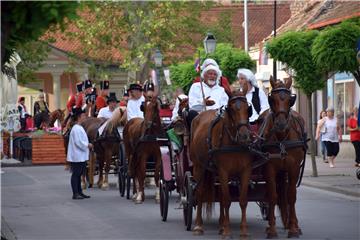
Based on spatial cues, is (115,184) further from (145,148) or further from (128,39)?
(128,39)

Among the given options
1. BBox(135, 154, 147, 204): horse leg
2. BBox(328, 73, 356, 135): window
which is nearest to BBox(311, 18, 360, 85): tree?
BBox(135, 154, 147, 204): horse leg

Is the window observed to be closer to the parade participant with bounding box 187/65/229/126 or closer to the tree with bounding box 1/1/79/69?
the parade participant with bounding box 187/65/229/126

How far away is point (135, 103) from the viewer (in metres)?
21.7

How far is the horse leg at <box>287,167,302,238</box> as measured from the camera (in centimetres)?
1390

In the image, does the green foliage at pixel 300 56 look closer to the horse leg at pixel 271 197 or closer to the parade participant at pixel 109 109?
the parade participant at pixel 109 109

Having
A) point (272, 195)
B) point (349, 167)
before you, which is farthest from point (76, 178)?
point (349, 167)

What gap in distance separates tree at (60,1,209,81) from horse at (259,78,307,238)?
33.3m

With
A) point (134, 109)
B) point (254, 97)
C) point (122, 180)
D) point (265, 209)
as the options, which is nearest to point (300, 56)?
point (134, 109)

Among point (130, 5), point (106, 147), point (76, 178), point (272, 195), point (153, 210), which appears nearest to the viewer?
point (272, 195)

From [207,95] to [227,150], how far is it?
1989 millimetres

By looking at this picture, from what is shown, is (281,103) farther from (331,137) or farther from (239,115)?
(331,137)

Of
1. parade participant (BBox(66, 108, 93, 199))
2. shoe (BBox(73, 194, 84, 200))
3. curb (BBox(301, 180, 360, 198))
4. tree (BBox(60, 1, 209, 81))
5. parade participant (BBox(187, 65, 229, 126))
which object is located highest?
tree (BBox(60, 1, 209, 81))

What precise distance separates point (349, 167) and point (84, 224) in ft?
51.4

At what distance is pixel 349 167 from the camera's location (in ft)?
101
